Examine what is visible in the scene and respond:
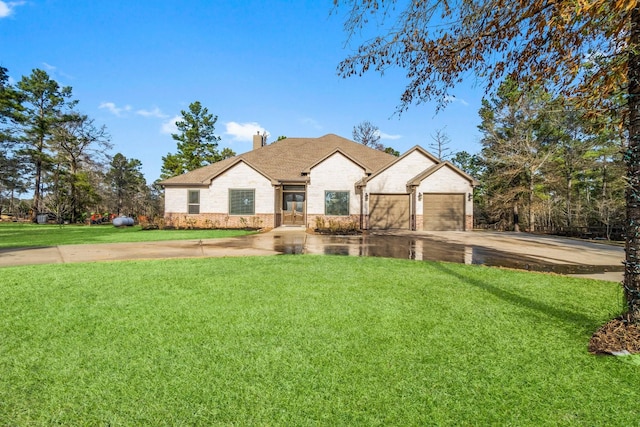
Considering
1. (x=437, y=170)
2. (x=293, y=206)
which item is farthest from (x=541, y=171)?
(x=293, y=206)

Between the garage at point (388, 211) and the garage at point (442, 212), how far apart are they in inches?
50.9

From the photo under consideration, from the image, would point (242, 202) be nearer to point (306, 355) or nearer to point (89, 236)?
point (89, 236)

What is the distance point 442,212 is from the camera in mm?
19234

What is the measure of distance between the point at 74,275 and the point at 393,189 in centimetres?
1741

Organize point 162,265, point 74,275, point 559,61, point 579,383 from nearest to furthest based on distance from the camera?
point 579,383 → point 559,61 → point 74,275 → point 162,265

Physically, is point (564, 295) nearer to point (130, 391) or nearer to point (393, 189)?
point (130, 391)

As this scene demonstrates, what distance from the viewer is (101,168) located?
3123 centimetres

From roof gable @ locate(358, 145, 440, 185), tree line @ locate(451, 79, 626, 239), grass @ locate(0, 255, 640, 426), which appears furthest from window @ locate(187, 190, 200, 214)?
tree line @ locate(451, 79, 626, 239)

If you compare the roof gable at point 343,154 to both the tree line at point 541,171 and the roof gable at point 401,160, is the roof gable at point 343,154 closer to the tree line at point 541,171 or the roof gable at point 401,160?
the roof gable at point 401,160

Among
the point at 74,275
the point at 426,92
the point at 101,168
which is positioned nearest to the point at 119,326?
the point at 74,275

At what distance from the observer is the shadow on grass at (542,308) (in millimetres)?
3461

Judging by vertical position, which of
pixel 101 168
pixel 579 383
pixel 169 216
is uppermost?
pixel 101 168

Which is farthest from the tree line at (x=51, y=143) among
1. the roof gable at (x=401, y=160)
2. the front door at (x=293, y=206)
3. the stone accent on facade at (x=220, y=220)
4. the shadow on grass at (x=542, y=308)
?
the shadow on grass at (x=542, y=308)

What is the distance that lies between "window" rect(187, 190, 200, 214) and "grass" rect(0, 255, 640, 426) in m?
15.7
